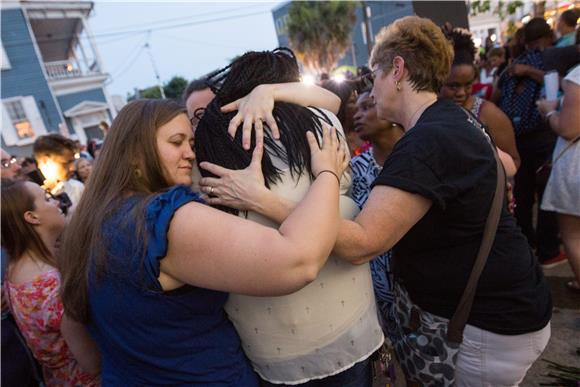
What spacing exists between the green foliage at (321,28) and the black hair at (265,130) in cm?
3046

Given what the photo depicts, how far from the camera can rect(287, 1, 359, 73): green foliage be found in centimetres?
2880

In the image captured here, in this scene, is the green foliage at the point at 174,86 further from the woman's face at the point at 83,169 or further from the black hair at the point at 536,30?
the black hair at the point at 536,30

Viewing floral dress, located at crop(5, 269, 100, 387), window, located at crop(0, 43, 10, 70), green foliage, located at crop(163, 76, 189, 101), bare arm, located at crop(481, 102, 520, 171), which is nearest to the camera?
floral dress, located at crop(5, 269, 100, 387)

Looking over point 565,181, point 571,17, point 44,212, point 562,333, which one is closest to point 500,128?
point 565,181

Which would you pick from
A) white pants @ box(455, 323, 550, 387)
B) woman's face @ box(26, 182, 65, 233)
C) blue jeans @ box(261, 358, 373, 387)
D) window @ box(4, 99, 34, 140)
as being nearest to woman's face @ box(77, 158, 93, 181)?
woman's face @ box(26, 182, 65, 233)

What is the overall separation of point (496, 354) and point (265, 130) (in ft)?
4.04

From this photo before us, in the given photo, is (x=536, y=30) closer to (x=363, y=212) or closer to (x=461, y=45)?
(x=461, y=45)

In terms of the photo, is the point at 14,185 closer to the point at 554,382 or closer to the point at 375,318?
the point at 375,318

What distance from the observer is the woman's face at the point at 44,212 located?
1937 millimetres

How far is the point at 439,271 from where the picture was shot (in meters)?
1.39

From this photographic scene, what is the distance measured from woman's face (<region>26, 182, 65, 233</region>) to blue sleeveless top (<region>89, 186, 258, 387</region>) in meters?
1.01

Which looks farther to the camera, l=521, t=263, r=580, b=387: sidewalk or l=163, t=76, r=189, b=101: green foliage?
l=163, t=76, r=189, b=101: green foliage

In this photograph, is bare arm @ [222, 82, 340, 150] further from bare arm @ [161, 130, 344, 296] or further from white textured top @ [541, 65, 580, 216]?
white textured top @ [541, 65, 580, 216]

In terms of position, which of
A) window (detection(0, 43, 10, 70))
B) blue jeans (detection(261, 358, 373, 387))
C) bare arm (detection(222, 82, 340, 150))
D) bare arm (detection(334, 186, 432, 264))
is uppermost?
window (detection(0, 43, 10, 70))
